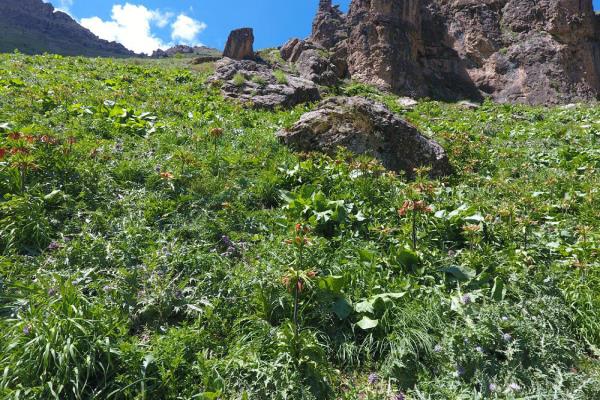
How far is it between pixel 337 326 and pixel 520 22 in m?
35.0

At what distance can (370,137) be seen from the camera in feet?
24.9

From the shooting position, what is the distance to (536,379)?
2.96 m

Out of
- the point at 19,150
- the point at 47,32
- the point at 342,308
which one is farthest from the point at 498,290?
the point at 47,32

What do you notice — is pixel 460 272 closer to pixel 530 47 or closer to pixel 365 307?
pixel 365 307

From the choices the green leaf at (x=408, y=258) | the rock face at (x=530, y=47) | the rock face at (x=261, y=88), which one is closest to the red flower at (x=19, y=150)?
the green leaf at (x=408, y=258)

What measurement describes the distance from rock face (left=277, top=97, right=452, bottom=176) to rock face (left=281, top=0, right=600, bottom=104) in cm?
1952

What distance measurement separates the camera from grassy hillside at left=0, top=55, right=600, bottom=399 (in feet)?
9.50

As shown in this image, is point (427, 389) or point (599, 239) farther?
point (599, 239)

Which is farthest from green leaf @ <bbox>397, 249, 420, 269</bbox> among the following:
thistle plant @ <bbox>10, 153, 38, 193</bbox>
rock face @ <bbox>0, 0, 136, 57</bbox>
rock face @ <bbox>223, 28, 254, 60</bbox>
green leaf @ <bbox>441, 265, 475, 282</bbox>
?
rock face @ <bbox>0, 0, 136, 57</bbox>

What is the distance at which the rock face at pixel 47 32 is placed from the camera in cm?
10544

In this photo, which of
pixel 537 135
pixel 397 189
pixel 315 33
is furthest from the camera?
pixel 315 33

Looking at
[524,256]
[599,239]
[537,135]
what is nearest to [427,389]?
[524,256]

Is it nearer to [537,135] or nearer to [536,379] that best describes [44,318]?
[536,379]

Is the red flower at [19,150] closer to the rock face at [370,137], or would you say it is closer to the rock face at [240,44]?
the rock face at [370,137]
